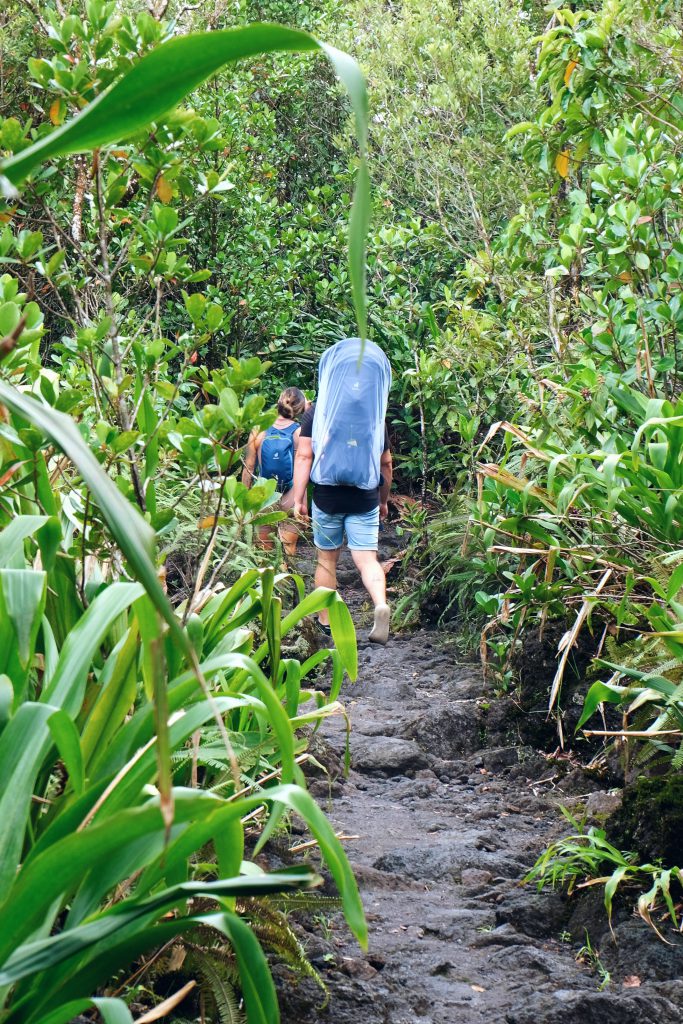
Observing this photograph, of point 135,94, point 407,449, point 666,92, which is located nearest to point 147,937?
point 135,94

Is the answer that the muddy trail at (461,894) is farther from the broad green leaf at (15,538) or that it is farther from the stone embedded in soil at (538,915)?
the broad green leaf at (15,538)

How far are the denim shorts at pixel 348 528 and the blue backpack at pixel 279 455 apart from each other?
994 millimetres

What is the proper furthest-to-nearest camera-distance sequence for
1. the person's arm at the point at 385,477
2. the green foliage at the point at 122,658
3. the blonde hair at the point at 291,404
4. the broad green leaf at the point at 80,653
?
the blonde hair at the point at 291,404, the person's arm at the point at 385,477, the broad green leaf at the point at 80,653, the green foliage at the point at 122,658

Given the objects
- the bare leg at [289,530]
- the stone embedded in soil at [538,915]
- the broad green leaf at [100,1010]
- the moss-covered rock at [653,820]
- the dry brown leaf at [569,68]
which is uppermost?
the dry brown leaf at [569,68]

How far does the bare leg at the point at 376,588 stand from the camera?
6180mm

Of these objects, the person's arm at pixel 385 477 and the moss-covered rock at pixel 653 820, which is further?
the person's arm at pixel 385 477

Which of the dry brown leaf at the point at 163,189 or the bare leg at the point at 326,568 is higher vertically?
the dry brown leaf at the point at 163,189

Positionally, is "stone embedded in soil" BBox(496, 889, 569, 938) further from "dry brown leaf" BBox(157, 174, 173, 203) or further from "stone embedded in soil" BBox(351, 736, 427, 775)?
"dry brown leaf" BBox(157, 174, 173, 203)

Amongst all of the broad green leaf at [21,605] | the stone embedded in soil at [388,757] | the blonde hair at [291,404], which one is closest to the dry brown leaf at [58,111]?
the broad green leaf at [21,605]

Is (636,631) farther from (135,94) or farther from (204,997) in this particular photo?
(135,94)

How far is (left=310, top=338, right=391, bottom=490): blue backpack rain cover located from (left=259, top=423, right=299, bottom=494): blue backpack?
3.77 feet

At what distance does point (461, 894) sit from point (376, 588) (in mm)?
3241

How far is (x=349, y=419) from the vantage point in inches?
235

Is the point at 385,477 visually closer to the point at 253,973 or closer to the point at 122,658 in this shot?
the point at 122,658
